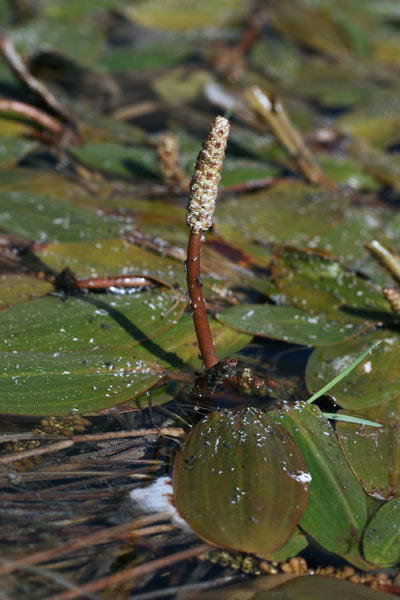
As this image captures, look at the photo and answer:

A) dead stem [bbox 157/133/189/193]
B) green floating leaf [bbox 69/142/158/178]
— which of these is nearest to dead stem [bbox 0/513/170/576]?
dead stem [bbox 157/133/189/193]

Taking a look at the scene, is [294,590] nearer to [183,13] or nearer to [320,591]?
[320,591]

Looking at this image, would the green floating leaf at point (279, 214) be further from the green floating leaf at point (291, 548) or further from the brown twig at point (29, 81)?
the green floating leaf at point (291, 548)

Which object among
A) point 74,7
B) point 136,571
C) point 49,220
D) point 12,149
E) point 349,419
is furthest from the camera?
point 74,7

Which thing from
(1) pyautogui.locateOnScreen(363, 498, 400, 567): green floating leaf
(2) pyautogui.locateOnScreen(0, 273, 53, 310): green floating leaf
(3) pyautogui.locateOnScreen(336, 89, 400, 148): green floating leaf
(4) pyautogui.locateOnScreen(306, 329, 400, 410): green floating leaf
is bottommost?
(3) pyautogui.locateOnScreen(336, 89, 400, 148): green floating leaf

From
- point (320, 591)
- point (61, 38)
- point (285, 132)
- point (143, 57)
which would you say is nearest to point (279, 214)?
point (285, 132)

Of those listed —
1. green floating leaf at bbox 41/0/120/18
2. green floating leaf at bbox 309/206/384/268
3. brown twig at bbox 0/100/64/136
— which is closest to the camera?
green floating leaf at bbox 309/206/384/268

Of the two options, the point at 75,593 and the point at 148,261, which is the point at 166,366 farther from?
the point at 75,593

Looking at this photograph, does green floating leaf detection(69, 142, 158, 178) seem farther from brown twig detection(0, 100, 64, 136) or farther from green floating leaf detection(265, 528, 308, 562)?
green floating leaf detection(265, 528, 308, 562)
